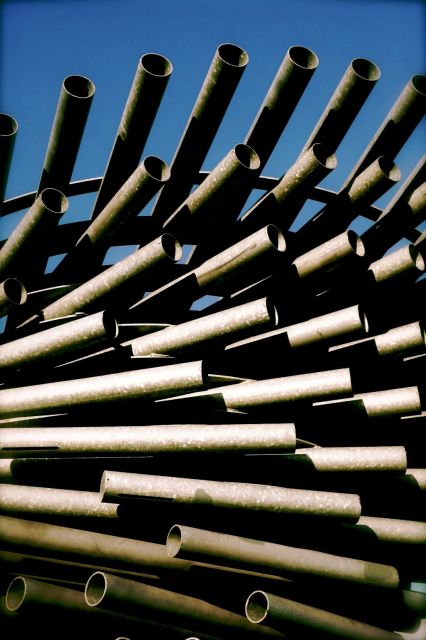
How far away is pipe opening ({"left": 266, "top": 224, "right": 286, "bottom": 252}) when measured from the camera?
21.0 feet

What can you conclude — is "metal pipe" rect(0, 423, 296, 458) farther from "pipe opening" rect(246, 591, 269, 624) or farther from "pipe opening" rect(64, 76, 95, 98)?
"pipe opening" rect(64, 76, 95, 98)

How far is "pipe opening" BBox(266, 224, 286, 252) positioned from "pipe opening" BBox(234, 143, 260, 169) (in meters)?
0.76

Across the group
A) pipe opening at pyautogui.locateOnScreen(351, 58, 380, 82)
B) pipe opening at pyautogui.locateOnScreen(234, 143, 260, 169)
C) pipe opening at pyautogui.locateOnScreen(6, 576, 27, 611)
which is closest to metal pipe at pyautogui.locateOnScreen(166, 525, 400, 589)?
pipe opening at pyautogui.locateOnScreen(6, 576, 27, 611)

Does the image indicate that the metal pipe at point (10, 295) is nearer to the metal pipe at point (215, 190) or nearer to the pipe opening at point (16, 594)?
the metal pipe at point (215, 190)

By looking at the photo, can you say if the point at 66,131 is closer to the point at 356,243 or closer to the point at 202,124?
the point at 202,124

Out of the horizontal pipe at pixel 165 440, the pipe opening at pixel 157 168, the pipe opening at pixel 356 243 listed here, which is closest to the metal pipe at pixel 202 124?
the pipe opening at pixel 157 168

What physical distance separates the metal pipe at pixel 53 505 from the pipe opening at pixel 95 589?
560mm

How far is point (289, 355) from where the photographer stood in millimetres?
6664

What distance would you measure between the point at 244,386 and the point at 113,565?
5.85 ft

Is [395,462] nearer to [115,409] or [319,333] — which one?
[319,333]

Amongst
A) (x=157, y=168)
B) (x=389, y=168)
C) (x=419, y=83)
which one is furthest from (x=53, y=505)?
(x=419, y=83)

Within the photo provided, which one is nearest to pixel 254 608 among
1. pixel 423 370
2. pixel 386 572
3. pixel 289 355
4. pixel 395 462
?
pixel 386 572

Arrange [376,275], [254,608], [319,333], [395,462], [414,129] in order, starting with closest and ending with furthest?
[254,608] → [395,462] → [319,333] → [376,275] → [414,129]

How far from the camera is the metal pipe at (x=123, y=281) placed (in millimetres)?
6402
